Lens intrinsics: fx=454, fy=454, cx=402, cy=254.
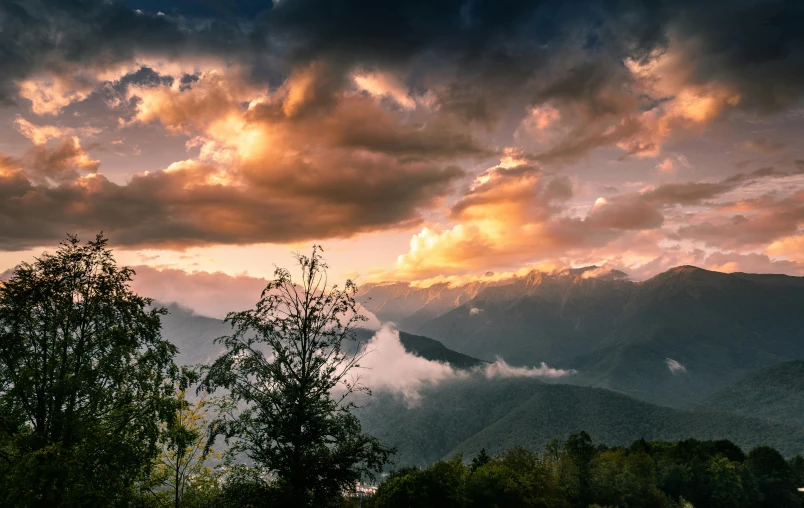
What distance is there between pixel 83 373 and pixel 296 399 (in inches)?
391

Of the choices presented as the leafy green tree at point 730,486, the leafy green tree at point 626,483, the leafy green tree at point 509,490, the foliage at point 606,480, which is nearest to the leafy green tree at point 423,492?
the foliage at point 606,480

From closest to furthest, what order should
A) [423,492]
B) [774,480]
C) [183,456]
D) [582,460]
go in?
[183,456], [423,492], [582,460], [774,480]

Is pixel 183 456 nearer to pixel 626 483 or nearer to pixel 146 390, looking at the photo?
pixel 146 390

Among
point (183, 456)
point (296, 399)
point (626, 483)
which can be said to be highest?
point (296, 399)

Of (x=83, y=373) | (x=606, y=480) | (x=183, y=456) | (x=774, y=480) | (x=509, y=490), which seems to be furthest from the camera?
(x=774, y=480)

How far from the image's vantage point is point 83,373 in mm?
21172

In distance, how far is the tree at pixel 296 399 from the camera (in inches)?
834

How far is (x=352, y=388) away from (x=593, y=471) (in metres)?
84.9

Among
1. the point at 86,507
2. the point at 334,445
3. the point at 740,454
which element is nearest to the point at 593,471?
the point at 740,454

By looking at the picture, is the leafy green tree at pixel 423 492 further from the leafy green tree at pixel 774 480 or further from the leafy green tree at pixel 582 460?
the leafy green tree at pixel 774 480

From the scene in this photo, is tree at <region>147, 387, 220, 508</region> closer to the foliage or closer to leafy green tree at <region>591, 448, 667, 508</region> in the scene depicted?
the foliage

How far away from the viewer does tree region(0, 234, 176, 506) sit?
2009cm

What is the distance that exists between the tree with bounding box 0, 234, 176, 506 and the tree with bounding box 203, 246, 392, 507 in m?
3.78

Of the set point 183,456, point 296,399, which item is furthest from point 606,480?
point 296,399
